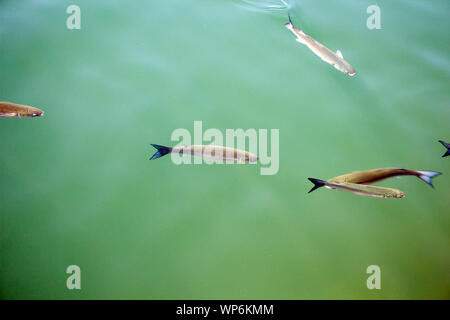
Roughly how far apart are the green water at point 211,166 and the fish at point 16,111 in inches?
3.8

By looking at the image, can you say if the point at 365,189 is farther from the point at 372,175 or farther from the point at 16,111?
the point at 16,111

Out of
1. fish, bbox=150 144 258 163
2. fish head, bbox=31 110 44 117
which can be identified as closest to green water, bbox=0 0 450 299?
fish head, bbox=31 110 44 117

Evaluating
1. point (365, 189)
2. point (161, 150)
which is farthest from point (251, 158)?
point (365, 189)

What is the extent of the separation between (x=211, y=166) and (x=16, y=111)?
4.64 feet

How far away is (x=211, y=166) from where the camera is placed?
221 cm

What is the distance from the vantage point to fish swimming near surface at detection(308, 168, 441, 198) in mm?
1839

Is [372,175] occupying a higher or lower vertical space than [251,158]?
lower

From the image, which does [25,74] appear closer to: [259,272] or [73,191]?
[73,191]

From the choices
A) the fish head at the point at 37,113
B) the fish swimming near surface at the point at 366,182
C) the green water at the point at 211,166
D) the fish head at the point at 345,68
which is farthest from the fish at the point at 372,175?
the fish head at the point at 37,113

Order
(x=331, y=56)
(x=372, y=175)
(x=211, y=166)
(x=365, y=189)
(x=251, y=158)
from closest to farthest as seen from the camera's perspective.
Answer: (x=365, y=189) → (x=372, y=175) → (x=251, y=158) → (x=211, y=166) → (x=331, y=56)

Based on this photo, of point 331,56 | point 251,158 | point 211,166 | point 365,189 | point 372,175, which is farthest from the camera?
point 331,56

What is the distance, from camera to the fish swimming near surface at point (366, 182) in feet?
6.03

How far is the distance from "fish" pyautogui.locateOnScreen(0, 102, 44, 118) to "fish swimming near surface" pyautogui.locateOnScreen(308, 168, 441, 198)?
6.55 ft

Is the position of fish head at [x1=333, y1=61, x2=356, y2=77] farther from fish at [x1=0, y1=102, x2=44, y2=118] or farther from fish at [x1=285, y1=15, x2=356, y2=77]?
fish at [x1=0, y1=102, x2=44, y2=118]
